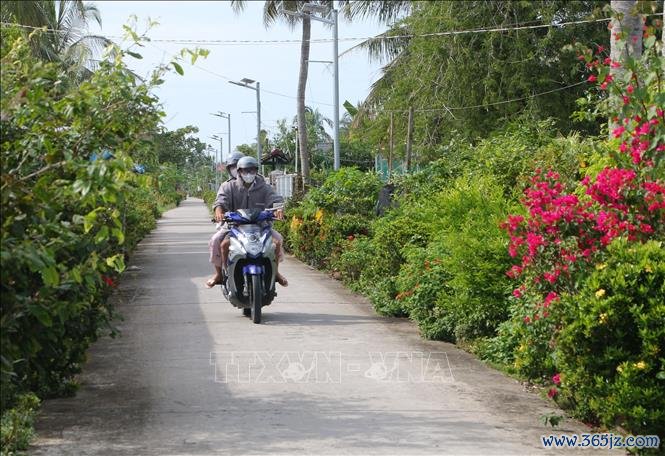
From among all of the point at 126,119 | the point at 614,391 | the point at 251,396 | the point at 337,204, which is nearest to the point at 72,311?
the point at 126,119

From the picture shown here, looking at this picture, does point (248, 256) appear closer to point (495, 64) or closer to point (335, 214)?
point (335, 214)

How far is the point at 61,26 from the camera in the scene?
118 ft

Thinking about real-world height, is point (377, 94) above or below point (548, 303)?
above

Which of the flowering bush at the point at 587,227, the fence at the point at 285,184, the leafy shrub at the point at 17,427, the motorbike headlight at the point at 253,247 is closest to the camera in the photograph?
the leafy shrub at the point at 17,427

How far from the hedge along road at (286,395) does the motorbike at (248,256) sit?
1.07ft

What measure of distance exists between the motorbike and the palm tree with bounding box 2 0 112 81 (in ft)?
55.3

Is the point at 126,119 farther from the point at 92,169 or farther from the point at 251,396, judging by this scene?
the point at 251,396

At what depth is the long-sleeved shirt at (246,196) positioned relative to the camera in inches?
511

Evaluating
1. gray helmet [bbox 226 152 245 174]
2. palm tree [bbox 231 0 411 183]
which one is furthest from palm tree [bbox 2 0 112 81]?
gray helmet [bbox 226 152 245 174]

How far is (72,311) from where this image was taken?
5590 mm

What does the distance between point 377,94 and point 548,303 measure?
33.0m

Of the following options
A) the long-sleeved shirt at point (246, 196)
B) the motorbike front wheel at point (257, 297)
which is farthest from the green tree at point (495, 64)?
the motorbike front wheel at point (257, 297)

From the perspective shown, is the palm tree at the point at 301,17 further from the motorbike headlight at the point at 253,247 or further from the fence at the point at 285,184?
the motorbike headlight at the point at 253,247

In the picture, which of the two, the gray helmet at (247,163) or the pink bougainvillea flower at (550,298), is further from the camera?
the gray helmet at (247,163)
